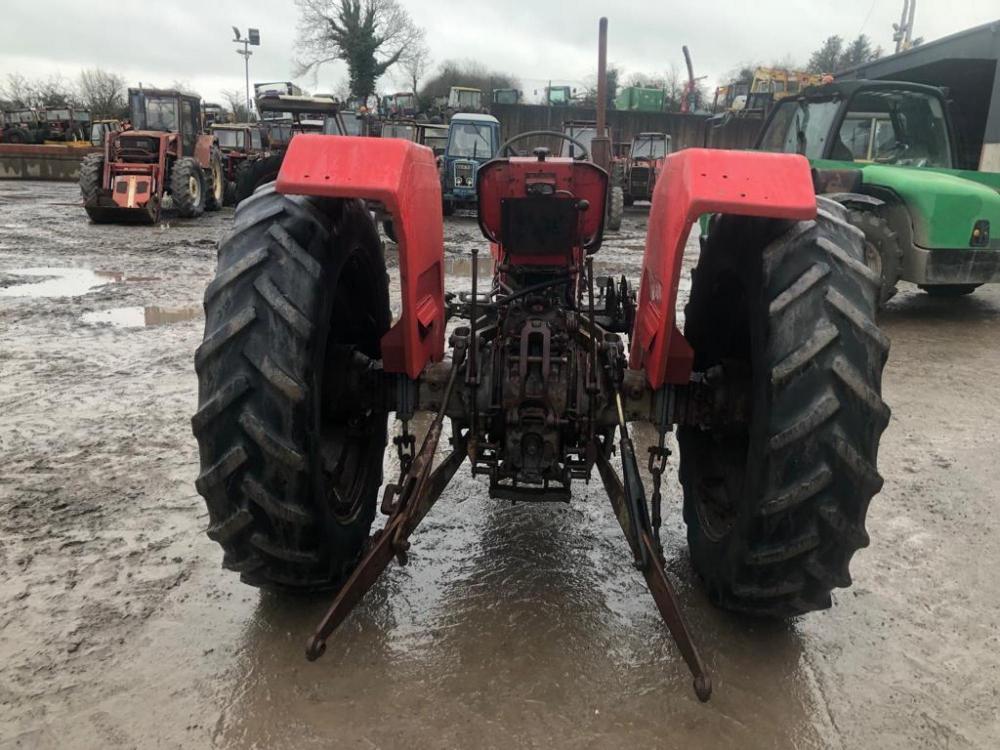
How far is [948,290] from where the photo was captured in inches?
338

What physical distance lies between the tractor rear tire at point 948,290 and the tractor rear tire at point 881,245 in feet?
6.23

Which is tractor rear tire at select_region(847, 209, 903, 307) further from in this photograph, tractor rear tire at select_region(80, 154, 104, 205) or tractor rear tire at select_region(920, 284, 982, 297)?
tractor rear tire at select_region(80, 154, 104, 205)

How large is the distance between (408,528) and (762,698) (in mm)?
1197

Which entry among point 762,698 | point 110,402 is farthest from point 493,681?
point 110,402

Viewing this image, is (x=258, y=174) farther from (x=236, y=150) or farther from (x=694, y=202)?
(x=694, y=202)

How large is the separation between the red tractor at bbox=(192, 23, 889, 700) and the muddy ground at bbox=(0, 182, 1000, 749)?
0.94 ft

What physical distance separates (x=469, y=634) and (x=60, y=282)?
810cm

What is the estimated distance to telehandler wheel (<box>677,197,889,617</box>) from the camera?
2025 mm

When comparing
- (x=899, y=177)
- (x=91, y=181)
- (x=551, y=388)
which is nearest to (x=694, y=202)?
(x=551, y=388)

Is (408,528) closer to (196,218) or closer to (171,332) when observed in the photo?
(171,332)

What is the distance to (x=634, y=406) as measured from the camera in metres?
2.58

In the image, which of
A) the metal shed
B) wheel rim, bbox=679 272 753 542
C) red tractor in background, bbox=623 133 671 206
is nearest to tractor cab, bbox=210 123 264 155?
red tractor in background, bbox=623 133 671 206

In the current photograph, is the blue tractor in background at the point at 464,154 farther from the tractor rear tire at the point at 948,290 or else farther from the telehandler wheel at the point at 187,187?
the tractor rear tire at the point at 948,290

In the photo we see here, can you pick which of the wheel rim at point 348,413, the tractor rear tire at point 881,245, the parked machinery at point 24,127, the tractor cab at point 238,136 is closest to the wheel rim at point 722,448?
the wheel rim at point 348,413
